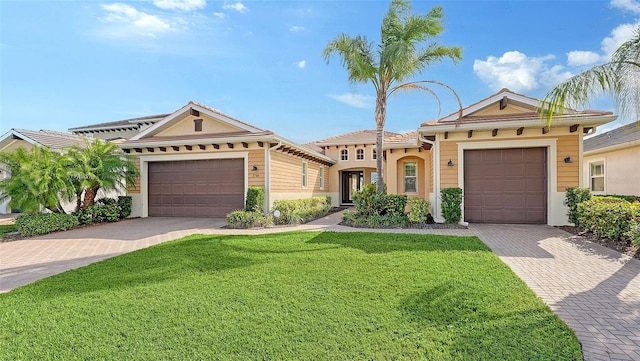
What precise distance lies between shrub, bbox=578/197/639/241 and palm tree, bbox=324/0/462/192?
5.95 m

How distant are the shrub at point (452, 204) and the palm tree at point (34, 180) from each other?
13.1m

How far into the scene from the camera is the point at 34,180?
9.45 metres

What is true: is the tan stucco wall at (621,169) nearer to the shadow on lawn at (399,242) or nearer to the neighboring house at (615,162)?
the neighboring house at (615,162)

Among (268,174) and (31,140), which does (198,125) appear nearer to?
(268,174)

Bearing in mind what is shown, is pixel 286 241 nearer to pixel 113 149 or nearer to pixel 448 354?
pixel 448 354

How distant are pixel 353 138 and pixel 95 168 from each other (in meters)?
15.9

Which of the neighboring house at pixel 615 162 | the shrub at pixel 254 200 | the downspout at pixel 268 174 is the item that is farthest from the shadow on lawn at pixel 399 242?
the neighboring house at pixel 615 162

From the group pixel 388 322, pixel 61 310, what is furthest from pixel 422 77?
pixel 61 310

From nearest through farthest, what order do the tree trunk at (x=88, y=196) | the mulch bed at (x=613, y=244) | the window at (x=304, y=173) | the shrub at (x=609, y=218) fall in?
the mulch bed at (x=613, y=244) → the shrub at (x=609, y=218) → the tree trunk at (x=88, y=196) → the window at (x=304, y=173)

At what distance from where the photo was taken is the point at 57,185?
1002 centimetres

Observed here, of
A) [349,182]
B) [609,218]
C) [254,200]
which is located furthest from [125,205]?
[609,218]

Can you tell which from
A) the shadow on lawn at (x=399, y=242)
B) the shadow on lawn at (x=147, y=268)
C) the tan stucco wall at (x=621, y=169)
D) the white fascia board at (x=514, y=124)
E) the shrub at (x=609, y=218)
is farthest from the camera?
the tan stucco wall at (x=621, y=169)

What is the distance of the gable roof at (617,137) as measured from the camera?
1218 centimetres

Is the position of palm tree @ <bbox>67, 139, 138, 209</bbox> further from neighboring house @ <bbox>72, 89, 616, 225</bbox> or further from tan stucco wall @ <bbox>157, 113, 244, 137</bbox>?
tan stucco wall @ <bbox>157, 113, 244, 137</bbox>
